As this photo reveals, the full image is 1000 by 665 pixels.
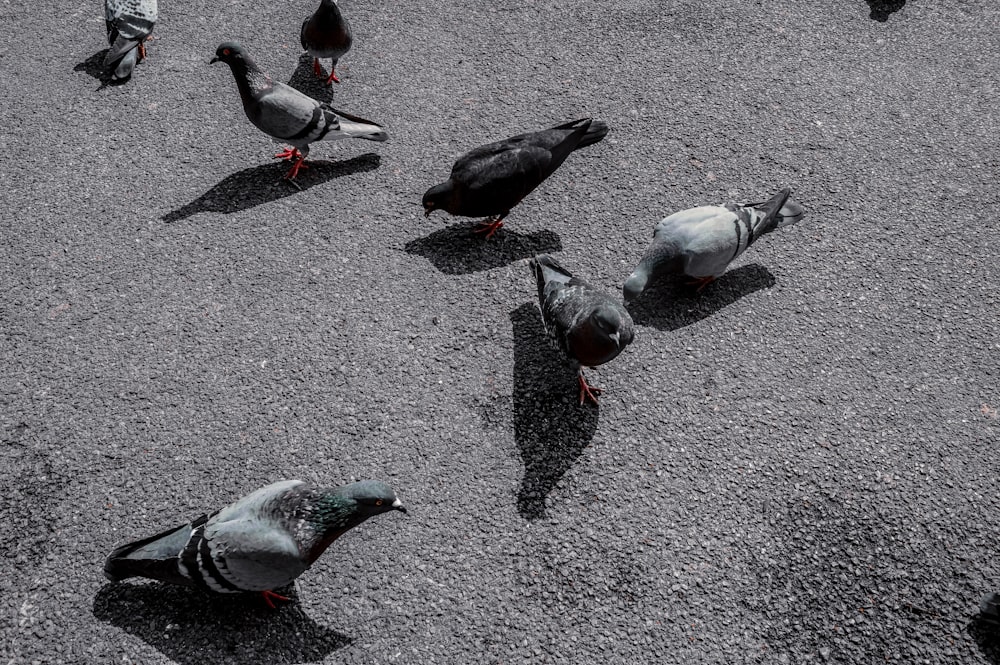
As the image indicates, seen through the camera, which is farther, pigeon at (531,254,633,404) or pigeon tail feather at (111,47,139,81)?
pigeon tail feather at (111,47,139,81)

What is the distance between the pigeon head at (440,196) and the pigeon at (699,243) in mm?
1374

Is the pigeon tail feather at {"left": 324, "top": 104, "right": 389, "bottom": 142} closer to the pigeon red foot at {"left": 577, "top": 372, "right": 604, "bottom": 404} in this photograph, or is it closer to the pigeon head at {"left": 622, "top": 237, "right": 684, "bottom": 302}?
the pigeon head at {"left": 622, "top": 237, "right": 684, "bottom": 302}

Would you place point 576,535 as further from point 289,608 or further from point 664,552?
point 289,608

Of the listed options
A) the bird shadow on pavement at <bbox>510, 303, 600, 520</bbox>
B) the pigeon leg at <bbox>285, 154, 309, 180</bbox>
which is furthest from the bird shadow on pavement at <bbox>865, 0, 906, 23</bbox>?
the pigeon leg at <bbox>285, 154, 309, 180</bbox>

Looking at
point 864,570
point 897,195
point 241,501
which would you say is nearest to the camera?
point 241,501

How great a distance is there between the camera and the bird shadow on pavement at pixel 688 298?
4.98 metres

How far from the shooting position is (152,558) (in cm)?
341

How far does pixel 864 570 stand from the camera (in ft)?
12.5

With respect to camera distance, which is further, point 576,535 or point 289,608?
point 576,535

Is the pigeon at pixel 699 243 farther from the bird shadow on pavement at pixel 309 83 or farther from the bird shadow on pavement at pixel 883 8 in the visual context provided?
the bird shadow on pavement at pixel 883 8

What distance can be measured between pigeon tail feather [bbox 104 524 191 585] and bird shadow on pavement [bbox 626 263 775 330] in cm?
304

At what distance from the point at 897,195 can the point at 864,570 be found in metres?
3.21

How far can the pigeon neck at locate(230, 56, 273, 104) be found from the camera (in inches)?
223

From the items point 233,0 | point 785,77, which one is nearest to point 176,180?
point 233,0
